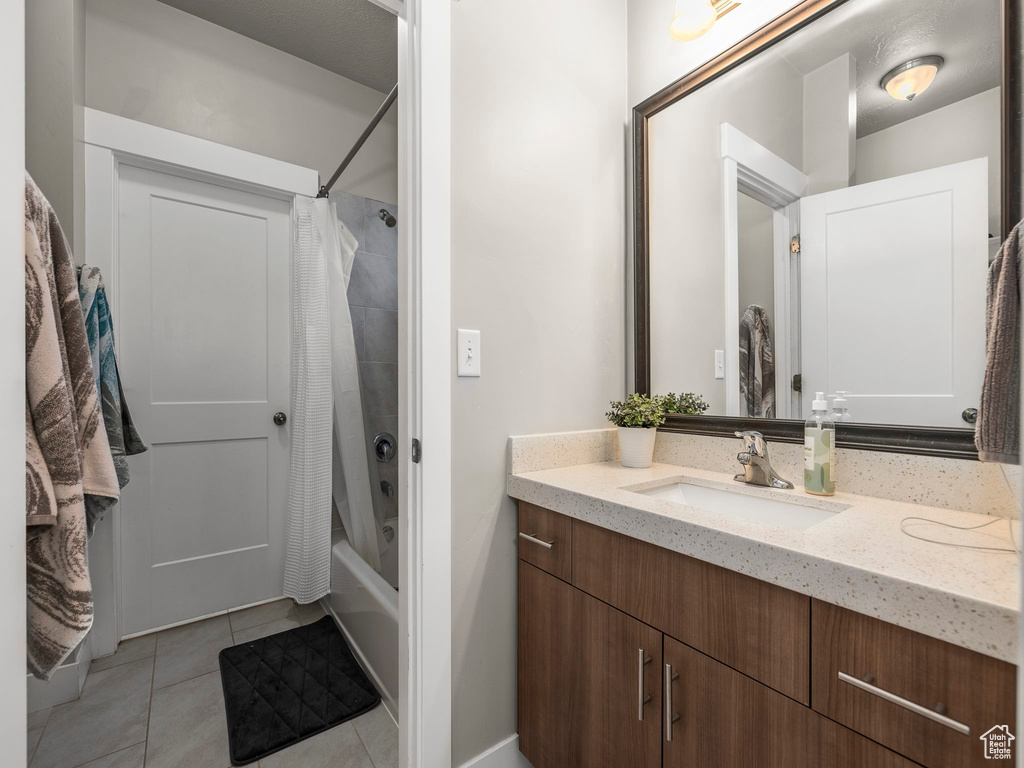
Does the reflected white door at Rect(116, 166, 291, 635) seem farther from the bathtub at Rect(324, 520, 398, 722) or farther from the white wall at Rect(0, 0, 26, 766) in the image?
the white wall at Rect(0, 0, 26, 766)

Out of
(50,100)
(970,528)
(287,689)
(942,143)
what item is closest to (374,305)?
(50,100)

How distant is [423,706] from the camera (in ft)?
3.43

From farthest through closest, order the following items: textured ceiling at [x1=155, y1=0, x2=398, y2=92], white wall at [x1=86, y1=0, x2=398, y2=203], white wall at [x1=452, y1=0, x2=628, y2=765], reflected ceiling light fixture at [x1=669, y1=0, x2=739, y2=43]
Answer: textured ceiling at [x1=155, y1=0, x2=398, y2=92]
white wall at [x1=86, y1=0, x2=398, y2=203]
reflected ceiling light fixture at [x1=669, y1=0, x2=739, y2=43]
white wall at [x1=452, y1=0, x2=628, y2=765]

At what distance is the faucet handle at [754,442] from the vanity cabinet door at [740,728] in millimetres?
506

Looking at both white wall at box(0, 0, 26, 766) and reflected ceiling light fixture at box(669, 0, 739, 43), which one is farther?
reflected ceiling light fixture at box(669, 0, 739, 43)

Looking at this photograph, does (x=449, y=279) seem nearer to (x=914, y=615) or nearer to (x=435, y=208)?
(x=435, y=208)

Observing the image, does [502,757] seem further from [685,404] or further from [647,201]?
[647,201]

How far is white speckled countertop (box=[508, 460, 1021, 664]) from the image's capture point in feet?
1.66

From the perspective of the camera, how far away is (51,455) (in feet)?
2.27

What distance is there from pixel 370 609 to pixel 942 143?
6.52 ft

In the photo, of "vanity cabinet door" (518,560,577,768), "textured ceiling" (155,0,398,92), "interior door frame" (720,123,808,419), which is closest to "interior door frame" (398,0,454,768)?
"vanity cabinet door" (518,560,577,768)

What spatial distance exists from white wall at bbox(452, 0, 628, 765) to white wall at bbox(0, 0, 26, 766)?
0.72 metres

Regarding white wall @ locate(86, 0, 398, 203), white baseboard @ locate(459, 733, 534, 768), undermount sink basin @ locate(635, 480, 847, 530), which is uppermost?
white wall @ locate(86, 0, 398, 203)

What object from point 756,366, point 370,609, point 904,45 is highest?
point 904,45
